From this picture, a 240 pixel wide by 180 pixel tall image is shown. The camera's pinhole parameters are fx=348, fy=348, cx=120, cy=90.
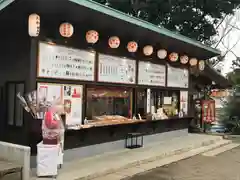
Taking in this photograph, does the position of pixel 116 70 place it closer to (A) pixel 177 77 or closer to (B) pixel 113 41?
(B) pixel 113 41

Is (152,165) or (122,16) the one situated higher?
(122,16)

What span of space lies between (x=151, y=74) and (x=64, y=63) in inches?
174

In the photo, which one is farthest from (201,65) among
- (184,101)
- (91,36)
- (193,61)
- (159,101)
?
(91,36)

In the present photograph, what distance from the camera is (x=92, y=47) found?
9.98 meters

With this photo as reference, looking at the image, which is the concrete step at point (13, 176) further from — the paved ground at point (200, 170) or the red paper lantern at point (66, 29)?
the red paper lantern at point (66, 29)

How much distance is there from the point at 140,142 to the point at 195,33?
10648 mm

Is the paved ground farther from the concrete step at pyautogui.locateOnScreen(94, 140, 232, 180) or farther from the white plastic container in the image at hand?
the white plastic container

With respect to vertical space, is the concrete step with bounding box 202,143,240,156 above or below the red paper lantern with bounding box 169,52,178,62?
below

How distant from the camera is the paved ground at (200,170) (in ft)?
27.4

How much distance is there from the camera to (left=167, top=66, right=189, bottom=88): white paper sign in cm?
1380

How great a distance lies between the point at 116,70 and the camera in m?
10.9

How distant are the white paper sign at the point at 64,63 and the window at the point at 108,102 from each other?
2.16ft

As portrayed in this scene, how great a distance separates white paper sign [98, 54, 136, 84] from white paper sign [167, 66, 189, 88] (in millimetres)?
2561

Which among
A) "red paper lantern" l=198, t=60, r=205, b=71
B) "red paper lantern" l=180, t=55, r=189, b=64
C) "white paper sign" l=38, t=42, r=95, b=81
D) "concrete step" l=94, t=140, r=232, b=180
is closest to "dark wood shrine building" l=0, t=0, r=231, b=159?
"white paper sign" l=38, t=42, r=95, b=81
